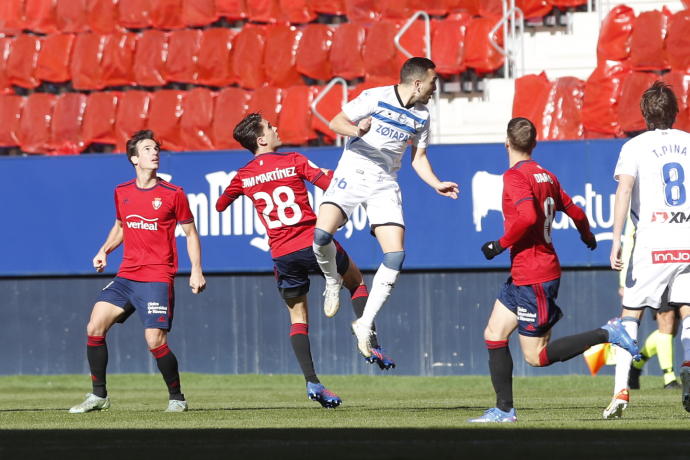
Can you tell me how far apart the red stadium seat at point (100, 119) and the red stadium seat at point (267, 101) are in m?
2.06

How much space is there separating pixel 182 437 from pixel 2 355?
10098mm

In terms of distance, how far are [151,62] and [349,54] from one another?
3024mm

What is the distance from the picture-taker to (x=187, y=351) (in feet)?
55.5

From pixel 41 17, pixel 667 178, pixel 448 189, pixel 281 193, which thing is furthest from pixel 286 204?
pixel 41 17

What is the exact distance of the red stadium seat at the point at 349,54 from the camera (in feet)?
63.2

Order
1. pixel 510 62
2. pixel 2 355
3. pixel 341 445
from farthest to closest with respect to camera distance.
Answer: pixel 510 62 < pixel 2 355 < pixel 341 445

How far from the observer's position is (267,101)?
1905 cm

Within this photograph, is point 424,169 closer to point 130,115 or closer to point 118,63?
point 130,115

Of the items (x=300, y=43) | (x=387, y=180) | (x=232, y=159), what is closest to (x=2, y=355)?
(x=232, y=159)

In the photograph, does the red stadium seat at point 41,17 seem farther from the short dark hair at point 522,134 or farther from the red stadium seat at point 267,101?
the short dark hair at point 522,134

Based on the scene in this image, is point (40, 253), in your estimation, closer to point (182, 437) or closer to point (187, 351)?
point (187, 351)

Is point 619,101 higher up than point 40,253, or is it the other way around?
point 619,101

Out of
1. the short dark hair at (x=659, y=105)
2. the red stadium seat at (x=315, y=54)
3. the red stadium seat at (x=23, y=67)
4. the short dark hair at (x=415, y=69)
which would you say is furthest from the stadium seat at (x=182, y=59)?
the short dark hair at (x=659, y=105)

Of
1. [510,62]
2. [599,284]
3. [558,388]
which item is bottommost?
[558,388]
